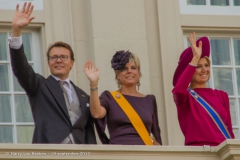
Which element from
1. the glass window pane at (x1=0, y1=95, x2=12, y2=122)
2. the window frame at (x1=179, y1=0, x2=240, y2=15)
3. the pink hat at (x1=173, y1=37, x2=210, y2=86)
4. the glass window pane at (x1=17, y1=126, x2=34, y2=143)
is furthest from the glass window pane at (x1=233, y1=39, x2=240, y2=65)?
the glass window pane at (x1=0, y1=95, x2=12, y2=122)

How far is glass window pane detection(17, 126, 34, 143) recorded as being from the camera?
15016 mm

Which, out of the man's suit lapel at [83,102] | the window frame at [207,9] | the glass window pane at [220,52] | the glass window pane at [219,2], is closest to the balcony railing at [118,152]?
the man's suit lapel at [83,102]

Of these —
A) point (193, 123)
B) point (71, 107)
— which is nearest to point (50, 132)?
point (71, 107)

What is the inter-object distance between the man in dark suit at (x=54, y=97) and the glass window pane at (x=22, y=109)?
4.73 feet

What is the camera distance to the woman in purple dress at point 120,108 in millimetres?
13586

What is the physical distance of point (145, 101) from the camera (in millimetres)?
14055

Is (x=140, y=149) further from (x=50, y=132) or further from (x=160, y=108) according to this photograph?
(x=160, y=108)

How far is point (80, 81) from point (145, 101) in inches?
52.6

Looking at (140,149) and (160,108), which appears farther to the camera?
(160,108)

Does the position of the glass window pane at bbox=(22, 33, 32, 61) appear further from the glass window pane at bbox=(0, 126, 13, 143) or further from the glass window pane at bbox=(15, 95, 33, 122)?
the glass window pane at bbox=(0, 126, 13, 143)

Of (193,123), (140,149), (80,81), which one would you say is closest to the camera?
(140,149)

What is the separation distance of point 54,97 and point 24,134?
5.37ft

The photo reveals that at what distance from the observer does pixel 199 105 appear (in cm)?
1406

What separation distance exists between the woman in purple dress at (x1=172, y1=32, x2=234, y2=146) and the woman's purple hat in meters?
0.57
